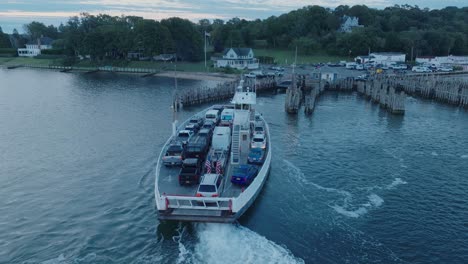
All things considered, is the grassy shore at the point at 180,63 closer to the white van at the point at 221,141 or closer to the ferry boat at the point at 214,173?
the ferry boat at the point at 214,173

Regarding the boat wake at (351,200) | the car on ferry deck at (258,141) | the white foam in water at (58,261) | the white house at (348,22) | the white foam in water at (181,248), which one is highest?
the white house at (348,22)

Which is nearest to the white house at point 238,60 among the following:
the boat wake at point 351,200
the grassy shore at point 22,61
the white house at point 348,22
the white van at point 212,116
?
the white van at point 212,116

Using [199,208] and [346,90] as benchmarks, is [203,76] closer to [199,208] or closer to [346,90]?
[346,90]

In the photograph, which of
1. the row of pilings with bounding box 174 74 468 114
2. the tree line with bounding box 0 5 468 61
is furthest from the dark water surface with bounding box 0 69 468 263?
the tree line with bounding box 0 5 468 61

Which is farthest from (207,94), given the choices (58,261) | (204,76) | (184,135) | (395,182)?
(58,261)

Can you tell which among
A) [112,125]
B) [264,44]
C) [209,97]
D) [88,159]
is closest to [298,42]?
[264,44]
